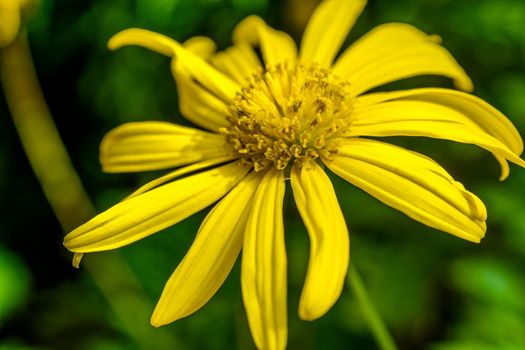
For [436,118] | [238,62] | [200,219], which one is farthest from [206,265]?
[200,219]

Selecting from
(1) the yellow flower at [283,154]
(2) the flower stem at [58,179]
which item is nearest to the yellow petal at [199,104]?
(1) the yellow flower at [283,154]

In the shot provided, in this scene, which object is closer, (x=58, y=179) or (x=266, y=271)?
(x=266, y=271)

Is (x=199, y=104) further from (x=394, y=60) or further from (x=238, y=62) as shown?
(x=394, y=60)

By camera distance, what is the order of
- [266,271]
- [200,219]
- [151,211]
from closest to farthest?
[266,271] < [151,211] < [200,219]

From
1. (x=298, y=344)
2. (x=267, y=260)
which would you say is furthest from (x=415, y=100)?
(x=298, y=344)

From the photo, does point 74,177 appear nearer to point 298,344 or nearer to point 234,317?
point 234,317

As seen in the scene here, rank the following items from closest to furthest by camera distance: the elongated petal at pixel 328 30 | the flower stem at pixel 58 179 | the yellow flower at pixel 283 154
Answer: the yellow flower at pixel 283 154, the elongated petal at pixel 328 30, the flower stem at pixel 58 179

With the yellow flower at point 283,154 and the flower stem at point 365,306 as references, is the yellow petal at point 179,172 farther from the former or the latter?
the flower stem at point 365,306
